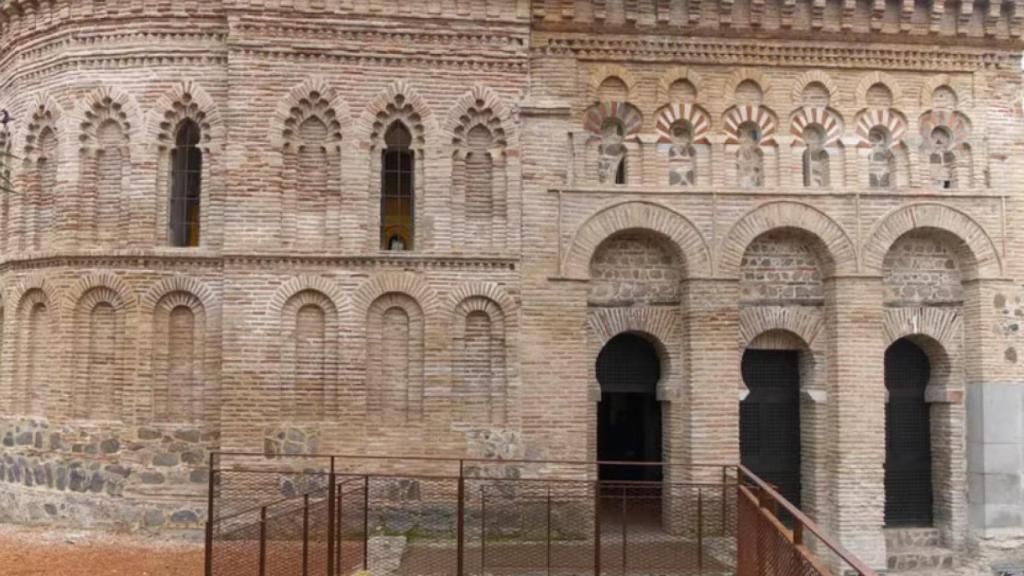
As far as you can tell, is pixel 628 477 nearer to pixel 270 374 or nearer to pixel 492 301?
pixel 492 301

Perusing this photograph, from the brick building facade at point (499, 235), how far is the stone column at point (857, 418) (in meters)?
0.05

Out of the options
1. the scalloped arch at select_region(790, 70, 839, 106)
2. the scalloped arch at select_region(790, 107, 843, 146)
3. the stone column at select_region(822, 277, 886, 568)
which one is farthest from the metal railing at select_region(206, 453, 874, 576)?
the scalloped arch at select_region(790, 70, 839, 106)

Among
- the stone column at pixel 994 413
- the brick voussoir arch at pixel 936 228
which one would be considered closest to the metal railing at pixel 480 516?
the stone column at pixel 994 413

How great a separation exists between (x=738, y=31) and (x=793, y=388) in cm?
555

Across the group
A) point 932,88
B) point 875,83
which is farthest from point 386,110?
point 932,88

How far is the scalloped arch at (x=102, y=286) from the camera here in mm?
12078

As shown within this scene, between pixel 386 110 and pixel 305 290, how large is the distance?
2837 millimetres

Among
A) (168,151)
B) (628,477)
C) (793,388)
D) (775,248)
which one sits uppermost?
(168,151)

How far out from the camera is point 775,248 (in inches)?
514

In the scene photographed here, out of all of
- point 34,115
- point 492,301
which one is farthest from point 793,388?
point 34,115

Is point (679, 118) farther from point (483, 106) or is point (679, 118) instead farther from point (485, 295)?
point (485, 295)

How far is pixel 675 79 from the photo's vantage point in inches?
503

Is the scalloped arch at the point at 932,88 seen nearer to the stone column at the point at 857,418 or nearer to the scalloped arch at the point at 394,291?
the stone column at the point at 857,418

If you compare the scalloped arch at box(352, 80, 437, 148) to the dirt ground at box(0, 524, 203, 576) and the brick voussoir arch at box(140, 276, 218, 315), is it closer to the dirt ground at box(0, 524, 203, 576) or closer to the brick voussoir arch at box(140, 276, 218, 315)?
the brick voussoir arch at box(140, 276, 218, 315)
